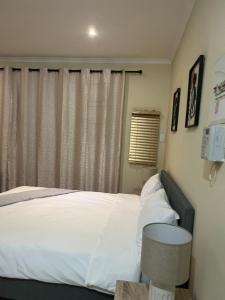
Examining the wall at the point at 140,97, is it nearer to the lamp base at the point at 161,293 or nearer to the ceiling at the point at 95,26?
the ceiling at the point at 95,26

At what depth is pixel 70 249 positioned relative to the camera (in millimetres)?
1740

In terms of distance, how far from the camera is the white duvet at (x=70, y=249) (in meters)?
1.64

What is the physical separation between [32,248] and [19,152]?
2.77 meters

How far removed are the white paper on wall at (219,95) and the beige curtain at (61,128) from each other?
8.95ft

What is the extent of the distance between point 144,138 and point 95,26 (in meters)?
1.87

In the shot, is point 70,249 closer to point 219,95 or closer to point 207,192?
point 207,192

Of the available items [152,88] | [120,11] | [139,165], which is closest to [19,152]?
[139,165]

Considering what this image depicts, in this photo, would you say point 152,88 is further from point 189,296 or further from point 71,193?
point 189,296

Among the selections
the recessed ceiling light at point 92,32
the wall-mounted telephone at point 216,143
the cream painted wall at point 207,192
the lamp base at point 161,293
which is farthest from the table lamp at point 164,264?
the recessed ceiling light at point 92,32

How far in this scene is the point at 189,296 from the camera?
1.36 m

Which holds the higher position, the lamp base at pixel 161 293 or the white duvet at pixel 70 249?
the lamp base at pixel 161 293

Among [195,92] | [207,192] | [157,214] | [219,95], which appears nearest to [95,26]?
[195,92]

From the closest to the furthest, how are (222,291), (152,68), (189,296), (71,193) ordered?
1. (222,291)
2. (189,296)
3. (71,193)
4. (152,68)

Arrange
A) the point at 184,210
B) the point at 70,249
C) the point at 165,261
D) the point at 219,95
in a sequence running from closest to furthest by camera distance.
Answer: the point at 165,261, the point at 219,95, the point at 184,210, the point at 70,249
